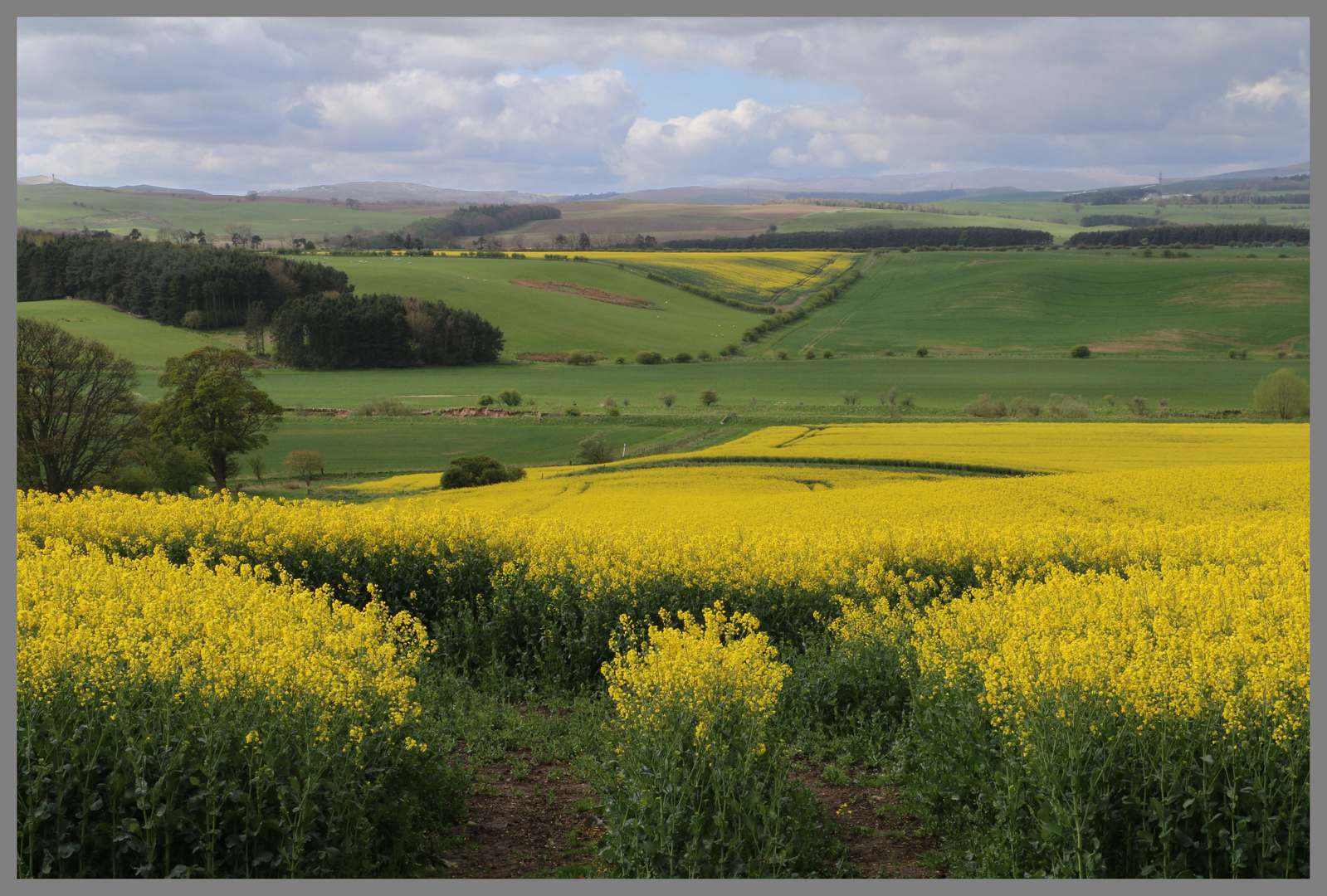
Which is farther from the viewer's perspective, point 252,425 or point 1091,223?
point 1091,223

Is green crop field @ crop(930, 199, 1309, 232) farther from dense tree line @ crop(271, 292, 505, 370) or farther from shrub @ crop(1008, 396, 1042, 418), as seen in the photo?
dense tree line @ crop(271, 292, 505, 370)

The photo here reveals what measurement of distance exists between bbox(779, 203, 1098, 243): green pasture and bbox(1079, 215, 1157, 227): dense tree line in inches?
81.7

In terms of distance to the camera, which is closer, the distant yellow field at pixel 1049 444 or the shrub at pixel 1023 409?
the distant yellow field at pixel 1049 444

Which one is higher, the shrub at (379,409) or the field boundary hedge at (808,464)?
the shrub at (379,409)

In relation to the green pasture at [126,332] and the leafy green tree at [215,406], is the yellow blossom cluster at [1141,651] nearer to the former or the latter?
the green pasture at [126,332]

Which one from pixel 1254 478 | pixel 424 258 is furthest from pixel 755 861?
pixel 424 258

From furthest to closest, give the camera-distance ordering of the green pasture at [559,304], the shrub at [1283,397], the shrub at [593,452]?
1. the green pasture at [559,304]
2. the shrub at [1283,397]
3. the shrub at [593,452]

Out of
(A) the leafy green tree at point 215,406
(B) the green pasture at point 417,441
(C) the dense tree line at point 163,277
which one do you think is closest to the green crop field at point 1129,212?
(B) the green pasture at point 417,441

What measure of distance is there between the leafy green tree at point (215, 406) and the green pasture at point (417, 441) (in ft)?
5.64

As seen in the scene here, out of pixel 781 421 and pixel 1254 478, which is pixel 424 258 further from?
pixel 1254 478

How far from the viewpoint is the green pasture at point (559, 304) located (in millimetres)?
56281

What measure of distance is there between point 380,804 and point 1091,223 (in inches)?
5509

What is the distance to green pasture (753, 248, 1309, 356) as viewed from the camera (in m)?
67.4

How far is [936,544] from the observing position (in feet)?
34.5
